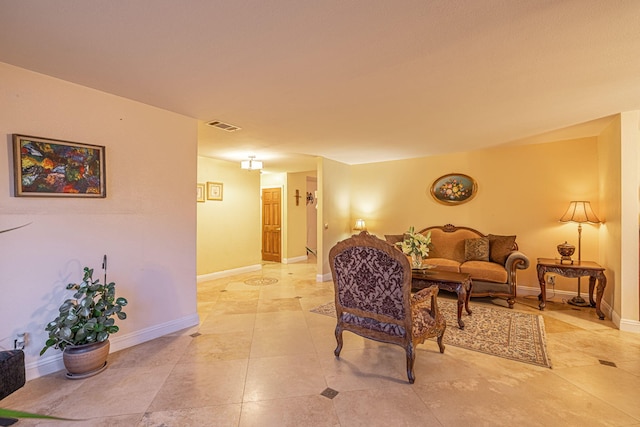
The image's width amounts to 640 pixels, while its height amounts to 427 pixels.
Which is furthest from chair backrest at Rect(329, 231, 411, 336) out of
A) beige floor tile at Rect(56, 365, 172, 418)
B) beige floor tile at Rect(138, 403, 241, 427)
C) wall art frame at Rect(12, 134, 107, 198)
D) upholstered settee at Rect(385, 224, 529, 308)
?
upholstered settee at Rect(385, 224, 529, 308)

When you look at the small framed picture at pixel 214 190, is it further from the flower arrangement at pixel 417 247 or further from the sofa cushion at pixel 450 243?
the sofa cushion at pixel 450 243

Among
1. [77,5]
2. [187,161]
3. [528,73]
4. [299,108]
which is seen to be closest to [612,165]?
[528,73]

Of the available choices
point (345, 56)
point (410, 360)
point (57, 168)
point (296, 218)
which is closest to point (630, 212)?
point (410, 360)

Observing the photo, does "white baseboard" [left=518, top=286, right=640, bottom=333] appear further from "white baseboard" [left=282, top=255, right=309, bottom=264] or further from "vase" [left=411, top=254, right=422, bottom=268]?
"white baseboard" [left=282, top=255, right=309, bottom=264]

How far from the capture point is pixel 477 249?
476 cm

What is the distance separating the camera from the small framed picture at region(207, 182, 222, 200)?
5.84 meters

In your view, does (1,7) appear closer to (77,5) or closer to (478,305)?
(77,5)

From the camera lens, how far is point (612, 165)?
3621mm

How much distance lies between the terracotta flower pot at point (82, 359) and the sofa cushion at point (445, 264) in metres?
4.18

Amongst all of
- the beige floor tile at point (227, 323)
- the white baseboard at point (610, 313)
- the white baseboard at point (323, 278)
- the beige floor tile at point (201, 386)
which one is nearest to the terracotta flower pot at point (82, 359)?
the beige floor tile at point (201, 386)

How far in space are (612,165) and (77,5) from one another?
5.21 m

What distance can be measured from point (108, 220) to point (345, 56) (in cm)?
254

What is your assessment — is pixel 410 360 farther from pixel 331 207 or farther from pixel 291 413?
pixel 331 207

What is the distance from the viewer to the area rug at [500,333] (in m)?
2.82
